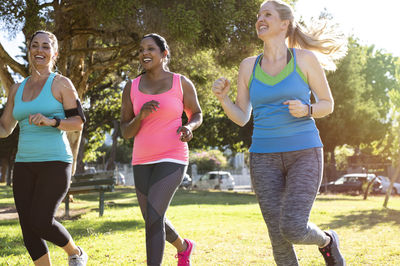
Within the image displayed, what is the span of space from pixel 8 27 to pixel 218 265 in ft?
25.6

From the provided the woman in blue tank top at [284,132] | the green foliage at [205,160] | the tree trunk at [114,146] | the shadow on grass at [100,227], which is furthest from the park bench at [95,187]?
the green foliage at [205,160]

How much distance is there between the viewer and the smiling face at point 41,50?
3945mm

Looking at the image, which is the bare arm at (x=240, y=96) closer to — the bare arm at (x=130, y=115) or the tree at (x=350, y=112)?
the bare arm at (x=130, y=115)

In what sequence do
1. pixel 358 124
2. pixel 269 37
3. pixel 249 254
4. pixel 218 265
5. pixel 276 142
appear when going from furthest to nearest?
1. pixel 358 124
2. pixel 249 254
3. pixel 218 265
4. pixel 269 37
5. pixel 276 142

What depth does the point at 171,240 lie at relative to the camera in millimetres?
4316

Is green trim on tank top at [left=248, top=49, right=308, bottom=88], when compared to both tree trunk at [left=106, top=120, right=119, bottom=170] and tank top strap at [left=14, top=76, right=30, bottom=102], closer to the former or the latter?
tank top strap at [left=14, top=76, right=30, bottom=102]

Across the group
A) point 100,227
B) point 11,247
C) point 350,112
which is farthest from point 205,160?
→ point 11,247

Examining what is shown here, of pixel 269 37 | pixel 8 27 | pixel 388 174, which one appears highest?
pixel 8 27

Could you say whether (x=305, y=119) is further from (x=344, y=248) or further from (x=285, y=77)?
(x=344, y=248)

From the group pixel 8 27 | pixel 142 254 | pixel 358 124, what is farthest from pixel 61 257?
pixel 358 124

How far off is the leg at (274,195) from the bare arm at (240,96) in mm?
373

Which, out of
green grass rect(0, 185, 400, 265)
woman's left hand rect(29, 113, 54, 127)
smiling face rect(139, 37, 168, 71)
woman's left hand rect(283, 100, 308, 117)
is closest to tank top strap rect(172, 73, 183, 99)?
smiling face rect(139, 37, 168, 71)

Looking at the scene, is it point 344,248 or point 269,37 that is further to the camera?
point 344,248

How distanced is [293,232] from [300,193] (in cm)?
27
